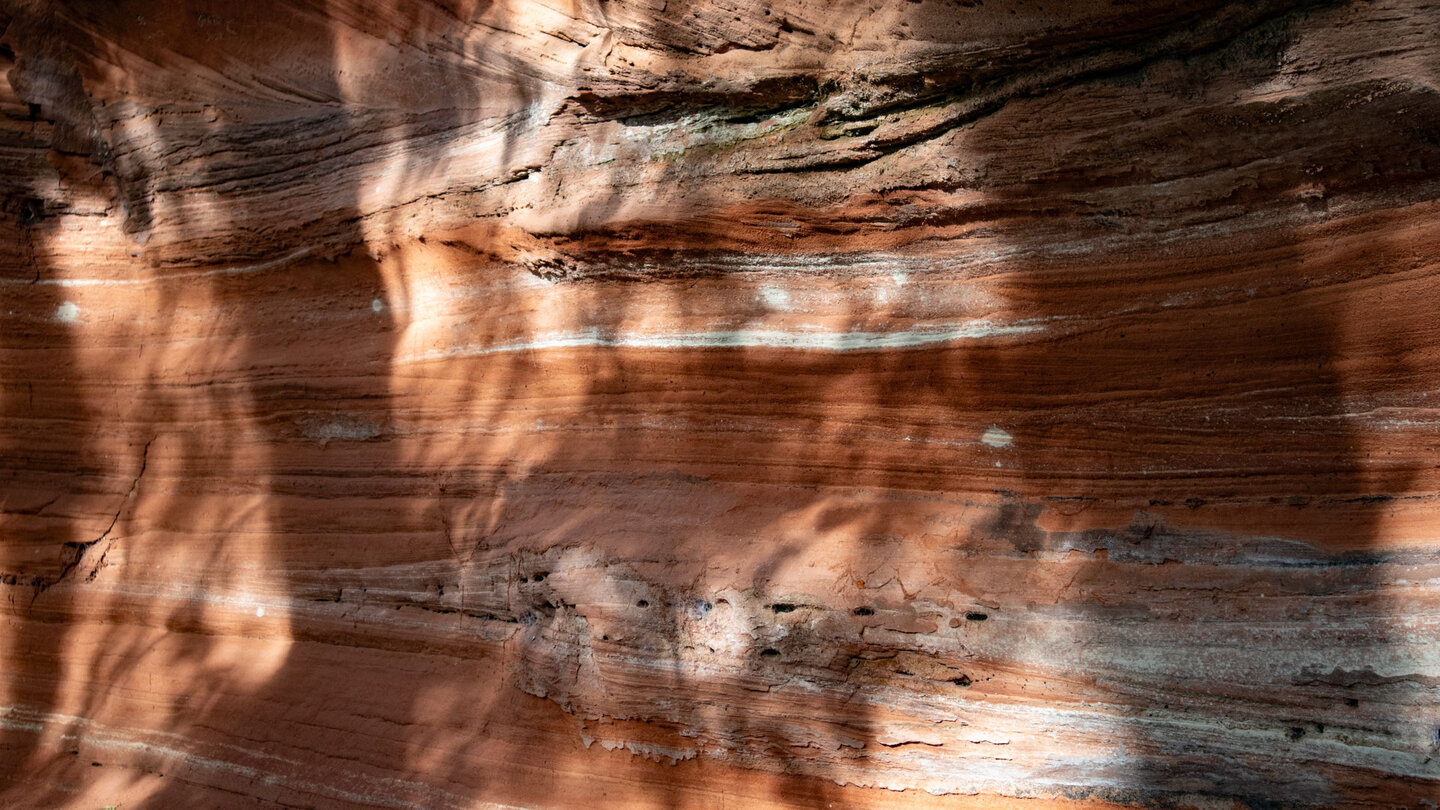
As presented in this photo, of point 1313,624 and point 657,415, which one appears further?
point 657,415

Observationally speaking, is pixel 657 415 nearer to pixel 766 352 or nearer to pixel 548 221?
pixel 766 352

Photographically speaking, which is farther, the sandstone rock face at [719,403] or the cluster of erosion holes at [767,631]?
the cluster of erosion holes at [767,631]

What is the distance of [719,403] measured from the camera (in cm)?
351

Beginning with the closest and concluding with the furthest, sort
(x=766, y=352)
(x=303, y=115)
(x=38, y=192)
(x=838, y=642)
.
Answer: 1. (x=838, y=642)
2. (x=766, y=352)
3. (x=303, y=115)
4. (x=38, y=192)

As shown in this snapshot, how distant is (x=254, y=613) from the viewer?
4.27 m

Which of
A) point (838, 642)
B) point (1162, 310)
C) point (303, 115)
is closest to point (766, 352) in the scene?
point (838, 642)

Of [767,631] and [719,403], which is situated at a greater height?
[719,403]

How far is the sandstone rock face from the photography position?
2.73 m

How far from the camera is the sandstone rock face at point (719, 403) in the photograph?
2734 millimetres

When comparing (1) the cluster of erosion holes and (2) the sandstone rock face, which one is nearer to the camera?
(2) the sandstone rock face

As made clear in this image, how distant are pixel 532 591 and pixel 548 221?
1.63m

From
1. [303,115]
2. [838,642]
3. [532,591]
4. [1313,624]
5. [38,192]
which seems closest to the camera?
[1313,624]

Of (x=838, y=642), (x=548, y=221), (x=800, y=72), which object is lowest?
(x=838, y=642)

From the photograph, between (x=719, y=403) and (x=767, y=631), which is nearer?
(x=767, y=631)
